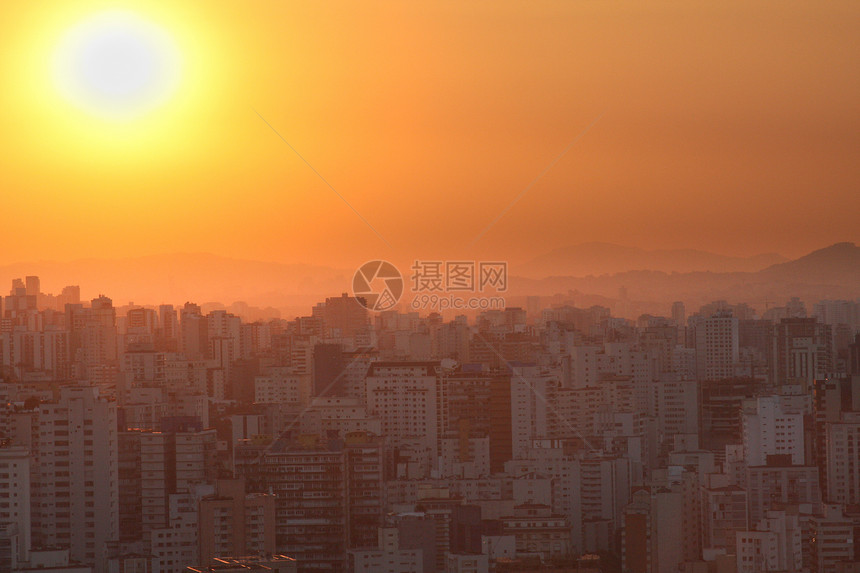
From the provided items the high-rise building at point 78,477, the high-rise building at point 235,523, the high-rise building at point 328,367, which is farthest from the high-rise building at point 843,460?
the high-rise building at point 328,367

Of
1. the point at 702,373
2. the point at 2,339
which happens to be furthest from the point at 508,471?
the point at 2,339

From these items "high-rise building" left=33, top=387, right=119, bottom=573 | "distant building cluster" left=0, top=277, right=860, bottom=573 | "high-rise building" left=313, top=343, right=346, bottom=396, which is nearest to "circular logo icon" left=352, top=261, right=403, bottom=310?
"distant building cluster" left=0, top=277, right=860, bottom=573

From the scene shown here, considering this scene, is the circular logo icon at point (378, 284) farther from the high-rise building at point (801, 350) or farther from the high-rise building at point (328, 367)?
the high-rise building at point (801, 350)

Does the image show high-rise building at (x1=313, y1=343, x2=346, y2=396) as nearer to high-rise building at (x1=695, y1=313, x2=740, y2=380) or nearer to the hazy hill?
the hazy hill

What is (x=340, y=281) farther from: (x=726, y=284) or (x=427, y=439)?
(x=726, y=284)

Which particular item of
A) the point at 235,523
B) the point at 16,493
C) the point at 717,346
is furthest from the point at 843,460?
the point at 16,493

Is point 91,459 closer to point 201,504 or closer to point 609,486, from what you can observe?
point 201,504
